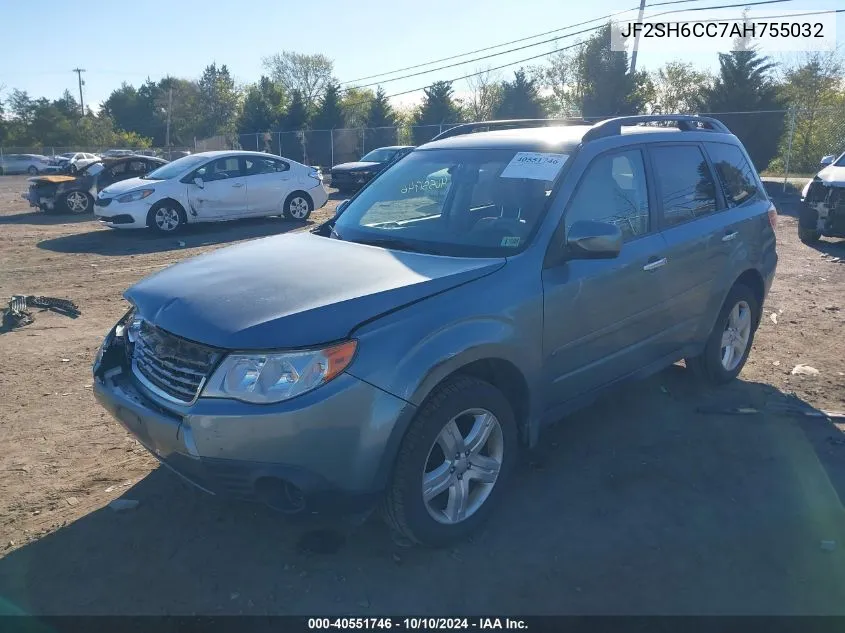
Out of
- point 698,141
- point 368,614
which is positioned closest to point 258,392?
point 368,614

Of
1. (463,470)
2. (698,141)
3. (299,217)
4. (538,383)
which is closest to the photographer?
(463,470)

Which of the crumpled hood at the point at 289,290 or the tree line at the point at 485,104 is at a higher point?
the tree line at the point at 485,104

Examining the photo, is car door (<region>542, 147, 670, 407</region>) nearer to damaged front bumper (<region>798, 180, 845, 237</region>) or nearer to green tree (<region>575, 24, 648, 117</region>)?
damaged front bumper (<region>798, 180, 845, 237</region>)

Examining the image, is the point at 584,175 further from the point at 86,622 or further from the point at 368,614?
the point at 86,622

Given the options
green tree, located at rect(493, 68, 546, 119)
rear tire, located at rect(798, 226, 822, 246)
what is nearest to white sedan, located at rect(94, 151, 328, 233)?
rear tire, located at rect(798, 226, 822, 246)

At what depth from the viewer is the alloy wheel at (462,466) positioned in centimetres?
330

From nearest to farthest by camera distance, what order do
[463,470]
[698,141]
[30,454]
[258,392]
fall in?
[258,392], [463,470], [30,454], [698,141]

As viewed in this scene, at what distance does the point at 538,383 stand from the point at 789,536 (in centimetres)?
145

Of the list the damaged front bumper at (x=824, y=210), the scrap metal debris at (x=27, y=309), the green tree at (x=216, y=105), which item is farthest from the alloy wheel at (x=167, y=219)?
the green tree at (x=216, y=105)

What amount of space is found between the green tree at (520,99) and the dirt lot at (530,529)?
117ft

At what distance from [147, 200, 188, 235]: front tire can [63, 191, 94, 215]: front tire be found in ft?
15.9

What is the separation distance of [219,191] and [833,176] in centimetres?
1123

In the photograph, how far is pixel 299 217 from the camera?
16.2 metres

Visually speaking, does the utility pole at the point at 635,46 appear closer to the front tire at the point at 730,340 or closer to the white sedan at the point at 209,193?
the white sedan at the point at 209,193
